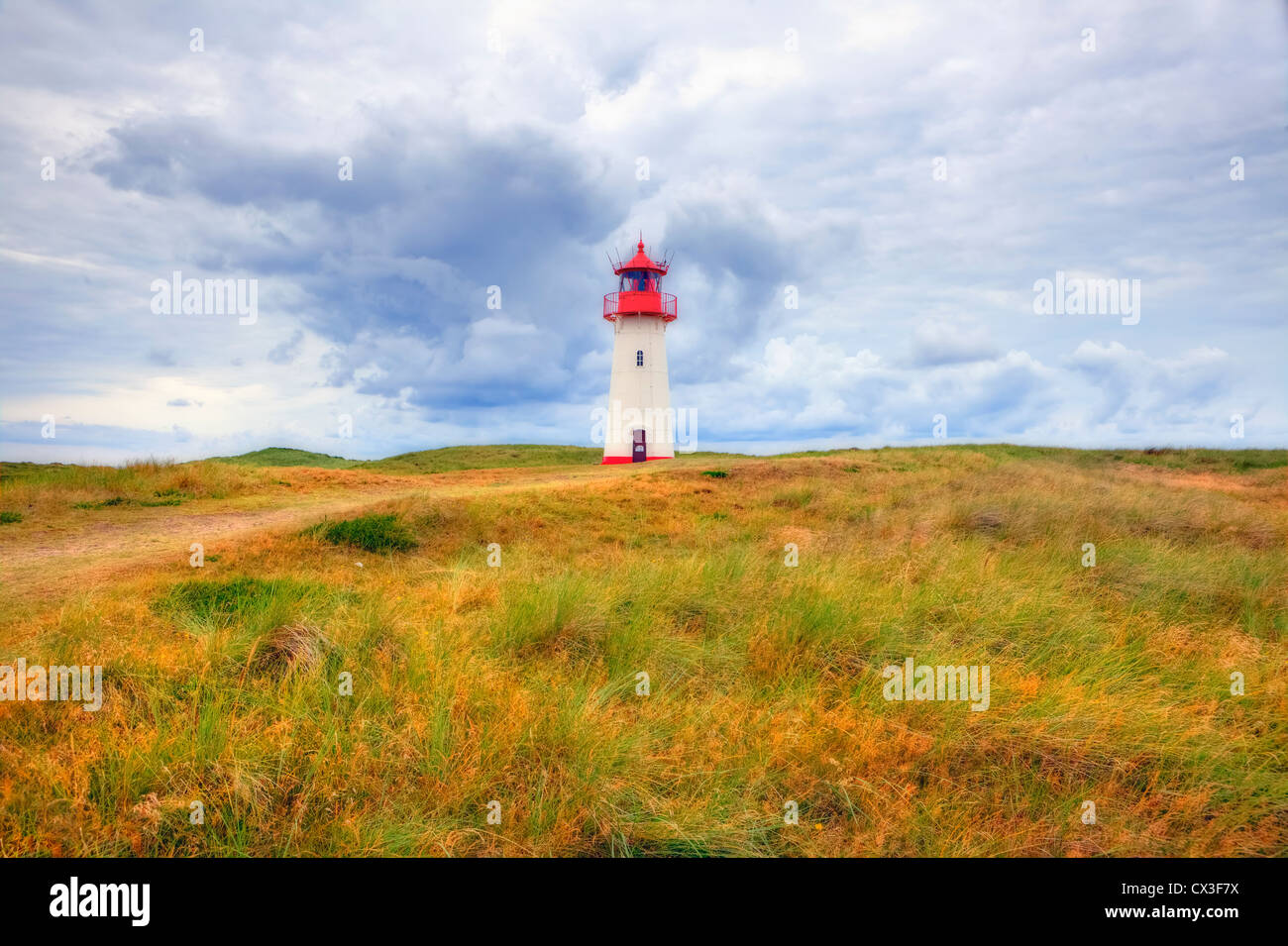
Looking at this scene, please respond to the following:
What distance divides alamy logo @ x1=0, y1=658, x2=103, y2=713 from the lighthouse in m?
32.6

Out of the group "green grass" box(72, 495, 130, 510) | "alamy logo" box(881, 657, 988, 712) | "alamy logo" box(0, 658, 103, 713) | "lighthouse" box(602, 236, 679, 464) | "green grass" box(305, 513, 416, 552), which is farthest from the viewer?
"lighthouse" box(602, 236, 679, 464)

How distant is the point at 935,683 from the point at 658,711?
2396 mm

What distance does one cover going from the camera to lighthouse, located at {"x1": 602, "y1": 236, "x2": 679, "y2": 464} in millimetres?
36656

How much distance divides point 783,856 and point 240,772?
3.02 m

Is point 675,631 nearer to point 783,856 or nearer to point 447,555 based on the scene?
point 783,856

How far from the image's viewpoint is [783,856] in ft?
12.3

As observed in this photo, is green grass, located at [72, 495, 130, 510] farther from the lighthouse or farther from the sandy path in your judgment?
the lighthouse

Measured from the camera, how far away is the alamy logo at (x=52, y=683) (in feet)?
15.5

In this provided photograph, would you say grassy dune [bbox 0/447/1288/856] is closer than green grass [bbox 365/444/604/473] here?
Yes

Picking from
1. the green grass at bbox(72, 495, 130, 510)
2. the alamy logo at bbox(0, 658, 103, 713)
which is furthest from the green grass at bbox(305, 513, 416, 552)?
the green grass at bbox(72, 495, 130, 510)

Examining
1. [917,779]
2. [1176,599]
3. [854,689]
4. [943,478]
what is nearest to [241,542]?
[854,689]

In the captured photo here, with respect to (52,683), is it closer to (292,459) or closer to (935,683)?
(935,683)
